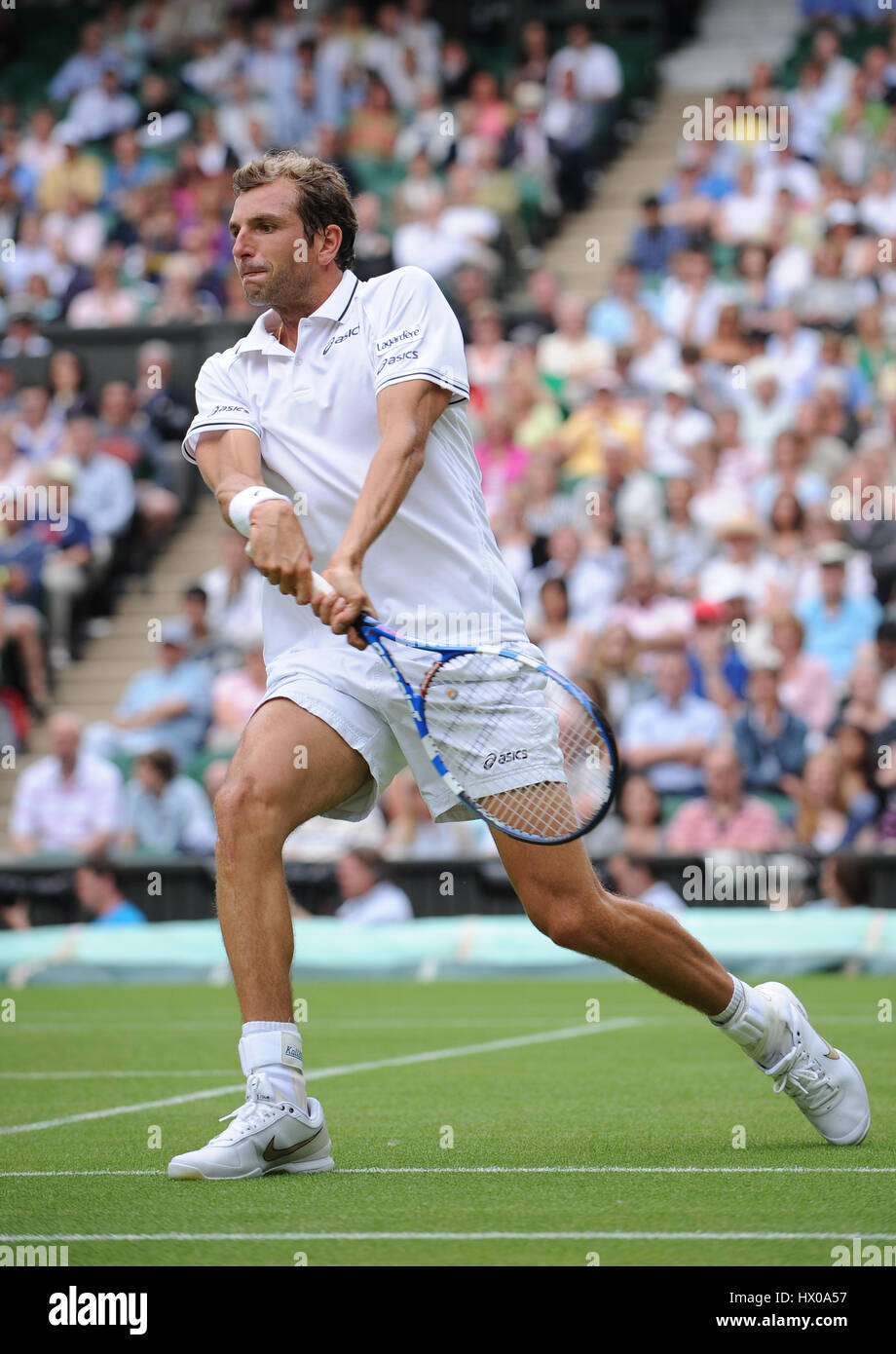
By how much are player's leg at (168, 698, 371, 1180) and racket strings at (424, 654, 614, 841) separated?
33 cm

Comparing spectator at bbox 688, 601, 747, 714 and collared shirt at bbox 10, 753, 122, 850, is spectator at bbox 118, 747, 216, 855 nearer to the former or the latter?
collared shirt at bbox 10, 753, 122, 850

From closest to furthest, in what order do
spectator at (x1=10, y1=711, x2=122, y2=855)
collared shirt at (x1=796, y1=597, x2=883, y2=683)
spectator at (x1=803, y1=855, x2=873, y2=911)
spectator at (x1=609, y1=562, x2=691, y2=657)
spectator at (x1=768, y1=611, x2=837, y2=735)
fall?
1. spectator at (x1=803, y1=855, x2=873, y2=911)
2. spectator at (x1=768, y1=611, x2=837, y2=735)
3. collared shirt at (x1=796, y1=597, x2=883, y2=683)
4. spectator at (x1=609, y1=562, x2=691, y2=657)
5. spectator at (x1=10, y1=711, x2=122, y2=855)

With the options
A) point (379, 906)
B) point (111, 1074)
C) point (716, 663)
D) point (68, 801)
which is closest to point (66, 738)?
point (68, 801)

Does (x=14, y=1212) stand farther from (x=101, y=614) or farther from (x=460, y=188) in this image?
(x=460, y=188)

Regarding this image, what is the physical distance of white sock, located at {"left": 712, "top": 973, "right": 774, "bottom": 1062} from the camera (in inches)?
200

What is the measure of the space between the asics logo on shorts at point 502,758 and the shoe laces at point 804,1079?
1.03m

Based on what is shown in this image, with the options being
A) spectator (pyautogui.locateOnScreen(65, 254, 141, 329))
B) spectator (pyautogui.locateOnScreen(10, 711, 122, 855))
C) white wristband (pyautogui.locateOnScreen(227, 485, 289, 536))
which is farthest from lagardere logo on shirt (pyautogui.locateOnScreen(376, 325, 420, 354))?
spectator (pyautogui.locateOnScreen(65, 254, 141, 329))

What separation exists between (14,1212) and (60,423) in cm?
1294

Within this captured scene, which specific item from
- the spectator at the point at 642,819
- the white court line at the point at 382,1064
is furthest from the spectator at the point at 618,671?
the white court line at the point at 382,1064

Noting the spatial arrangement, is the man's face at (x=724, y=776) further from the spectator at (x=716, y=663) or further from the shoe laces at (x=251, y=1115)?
the shoe laces at (x=251, y=1115)

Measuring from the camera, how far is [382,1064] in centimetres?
745

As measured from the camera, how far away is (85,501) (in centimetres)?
1599

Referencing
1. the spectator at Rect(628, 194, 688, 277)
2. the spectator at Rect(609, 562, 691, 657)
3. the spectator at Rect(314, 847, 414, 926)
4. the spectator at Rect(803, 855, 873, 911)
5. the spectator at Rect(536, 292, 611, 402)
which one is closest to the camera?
the spectator at Rect(803, 855, 873, 911)
